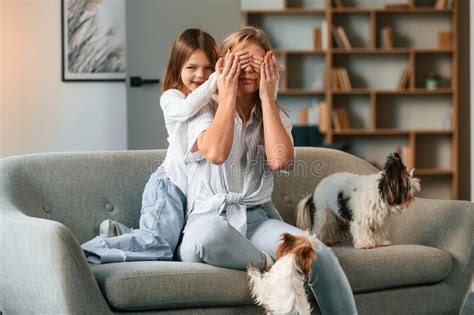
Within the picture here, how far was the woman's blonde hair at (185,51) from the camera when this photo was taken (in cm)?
308

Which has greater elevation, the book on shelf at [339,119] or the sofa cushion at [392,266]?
the book on shelf at [339,119]

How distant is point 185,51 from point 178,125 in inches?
10.9

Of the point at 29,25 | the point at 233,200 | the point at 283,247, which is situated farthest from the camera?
the point at 29,25

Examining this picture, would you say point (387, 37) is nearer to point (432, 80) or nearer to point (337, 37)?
point (337, 37)

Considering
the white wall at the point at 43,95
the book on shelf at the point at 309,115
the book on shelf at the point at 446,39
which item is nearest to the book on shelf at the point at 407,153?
the book on shelf at the point at 309,115

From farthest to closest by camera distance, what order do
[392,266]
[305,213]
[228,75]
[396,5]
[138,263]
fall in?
[396,5] < [305,213] < [392,266] < [228,75] < [138,263]

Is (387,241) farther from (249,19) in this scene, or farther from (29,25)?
(249,19)

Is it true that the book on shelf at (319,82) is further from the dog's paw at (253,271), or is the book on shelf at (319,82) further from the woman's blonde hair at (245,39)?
the dog's paw at (253,271)

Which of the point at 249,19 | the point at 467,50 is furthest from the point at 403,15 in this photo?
the point at 249,19

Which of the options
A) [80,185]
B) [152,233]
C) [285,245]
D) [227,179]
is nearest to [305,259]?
[285,245]

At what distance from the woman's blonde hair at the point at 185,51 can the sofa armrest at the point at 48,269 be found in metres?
0.74

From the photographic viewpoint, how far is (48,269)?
251 cm

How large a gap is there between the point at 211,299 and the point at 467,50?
5.99m

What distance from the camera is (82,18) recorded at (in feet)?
19.3
